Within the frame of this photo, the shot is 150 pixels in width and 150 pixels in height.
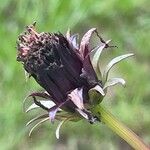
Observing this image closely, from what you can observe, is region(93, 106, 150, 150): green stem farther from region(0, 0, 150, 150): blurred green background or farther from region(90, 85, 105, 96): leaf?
region(0, 0, 150, 150): blurred green background

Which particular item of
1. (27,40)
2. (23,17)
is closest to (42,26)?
(23,17)

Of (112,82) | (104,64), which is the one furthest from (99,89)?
(104,64)

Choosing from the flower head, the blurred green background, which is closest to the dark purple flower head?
the flower head

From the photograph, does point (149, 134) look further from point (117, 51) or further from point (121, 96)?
point (117, 51)

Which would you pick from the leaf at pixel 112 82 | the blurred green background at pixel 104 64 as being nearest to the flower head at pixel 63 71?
the leaf at pixel 112 82

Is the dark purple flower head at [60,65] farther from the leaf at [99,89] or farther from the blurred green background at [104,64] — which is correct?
the blurred green background at [104,64]

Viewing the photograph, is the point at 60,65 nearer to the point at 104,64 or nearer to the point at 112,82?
the point at 112,82
